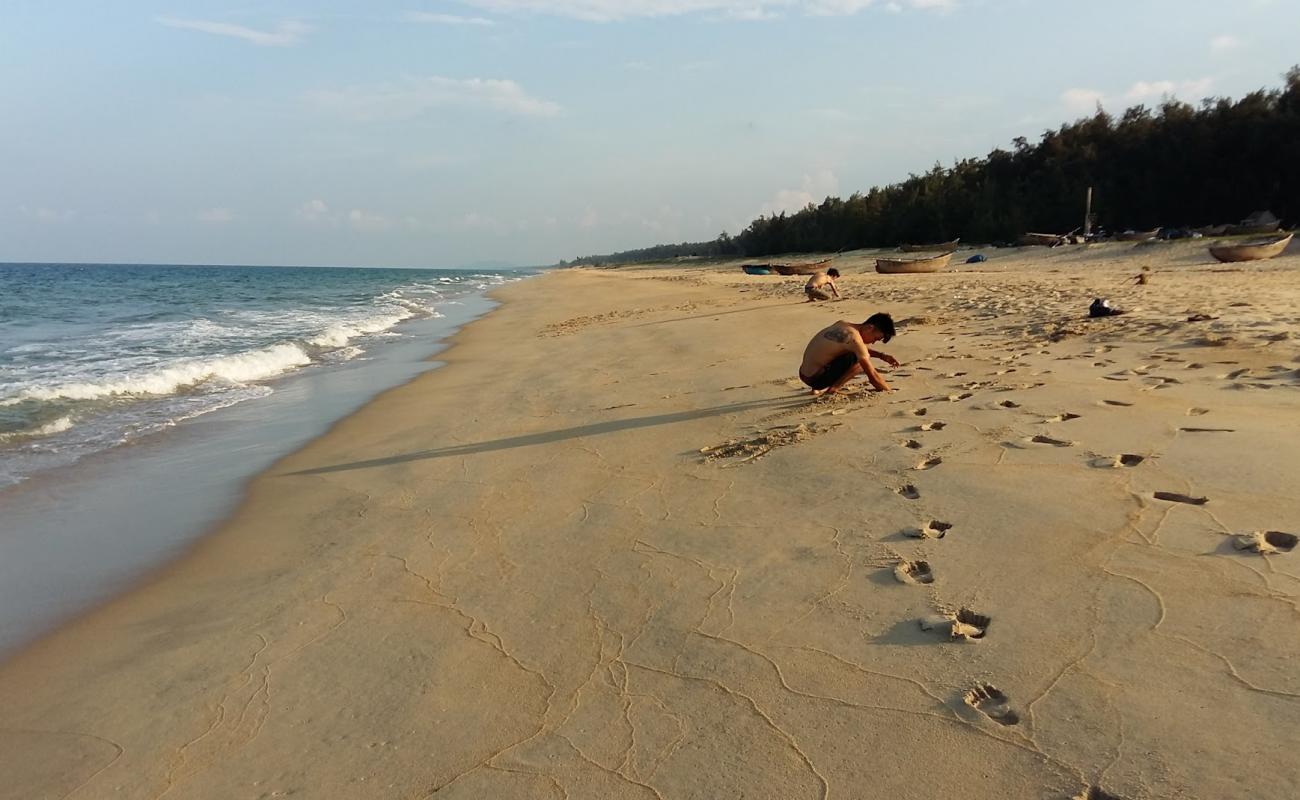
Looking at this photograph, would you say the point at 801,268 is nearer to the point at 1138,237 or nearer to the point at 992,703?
the point at 1138,237

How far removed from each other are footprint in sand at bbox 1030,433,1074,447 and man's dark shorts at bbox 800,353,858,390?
5.96 ft

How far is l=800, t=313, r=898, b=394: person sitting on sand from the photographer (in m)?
6.27

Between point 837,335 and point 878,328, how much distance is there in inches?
13.5

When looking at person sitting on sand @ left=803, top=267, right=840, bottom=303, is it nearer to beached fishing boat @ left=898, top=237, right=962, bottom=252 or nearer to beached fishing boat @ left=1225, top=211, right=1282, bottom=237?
beached fishing boat @ left=1225, top=211, right=1282, bottom=237

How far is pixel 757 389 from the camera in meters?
7.32

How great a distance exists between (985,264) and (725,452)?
21267 millimetres

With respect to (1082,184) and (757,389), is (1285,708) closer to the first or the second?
(757,389)

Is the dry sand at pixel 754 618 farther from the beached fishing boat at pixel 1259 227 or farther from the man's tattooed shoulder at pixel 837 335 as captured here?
the beached fishing boat at pixel 1259 227

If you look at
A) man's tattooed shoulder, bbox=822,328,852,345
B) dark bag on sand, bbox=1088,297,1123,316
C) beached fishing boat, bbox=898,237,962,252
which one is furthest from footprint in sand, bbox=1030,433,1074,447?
beached fishing boat, bbox=898,237,962,252

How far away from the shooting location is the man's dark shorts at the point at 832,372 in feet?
20.8

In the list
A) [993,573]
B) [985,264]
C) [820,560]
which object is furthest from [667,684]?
[985,264]

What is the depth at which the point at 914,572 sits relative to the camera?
329 cm

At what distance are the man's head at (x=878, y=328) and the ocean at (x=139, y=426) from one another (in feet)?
17.1

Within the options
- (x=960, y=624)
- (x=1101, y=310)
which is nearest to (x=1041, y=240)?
(x=1101, y=310)
